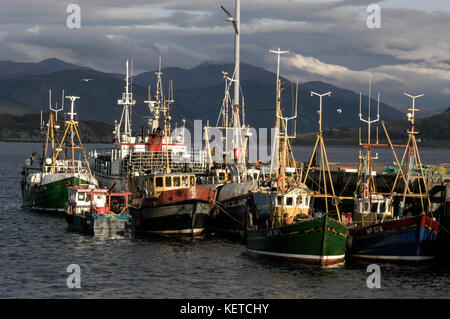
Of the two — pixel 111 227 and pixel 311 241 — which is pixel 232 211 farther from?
pixel 311 241

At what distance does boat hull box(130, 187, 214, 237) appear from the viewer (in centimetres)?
5888

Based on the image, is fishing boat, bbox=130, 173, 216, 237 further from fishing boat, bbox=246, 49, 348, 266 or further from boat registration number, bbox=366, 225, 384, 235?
boat registration number, bbox=366, 225, 384, 235

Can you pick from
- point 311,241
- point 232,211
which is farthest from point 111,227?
point 311,241

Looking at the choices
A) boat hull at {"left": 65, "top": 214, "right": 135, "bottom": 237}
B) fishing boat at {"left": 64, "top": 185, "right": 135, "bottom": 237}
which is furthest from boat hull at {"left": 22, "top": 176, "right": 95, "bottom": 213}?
boat hull at {"left": 65, "top": 214, "right": 135, "bottom": 237}

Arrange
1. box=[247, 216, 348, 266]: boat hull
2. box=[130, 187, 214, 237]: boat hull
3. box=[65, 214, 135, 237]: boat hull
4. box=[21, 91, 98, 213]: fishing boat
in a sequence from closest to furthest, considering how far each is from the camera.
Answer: box=[247, 216, 348, 266]: boat hull
box=[130, 187, 214, 237]: boat hull
box=[65, 214, 135, 237]: boat hull
box=[21, 91, 98, 213]: fishing boat

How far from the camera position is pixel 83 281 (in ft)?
142

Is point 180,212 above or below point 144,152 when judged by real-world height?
below

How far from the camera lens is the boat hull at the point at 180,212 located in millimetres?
58875

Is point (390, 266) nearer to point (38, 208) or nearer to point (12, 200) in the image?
point (38, 208)

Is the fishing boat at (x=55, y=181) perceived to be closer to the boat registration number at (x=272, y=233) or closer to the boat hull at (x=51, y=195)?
the boat hull at (x=51, y=195)

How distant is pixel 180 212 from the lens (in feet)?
195

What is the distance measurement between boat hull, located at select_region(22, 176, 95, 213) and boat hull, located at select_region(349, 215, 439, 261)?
3666 centimetres

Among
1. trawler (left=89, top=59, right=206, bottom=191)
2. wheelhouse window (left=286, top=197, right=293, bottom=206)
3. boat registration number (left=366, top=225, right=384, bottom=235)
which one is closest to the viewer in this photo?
boat registration number (left=366, top=225, right=384, bottom=235)

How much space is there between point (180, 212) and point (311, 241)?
53.6 feet
